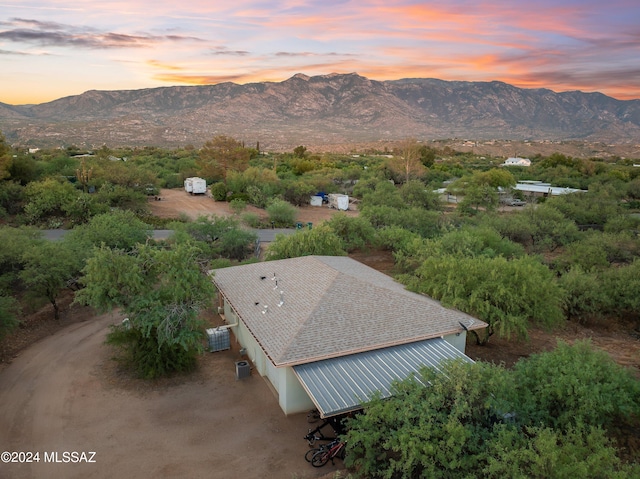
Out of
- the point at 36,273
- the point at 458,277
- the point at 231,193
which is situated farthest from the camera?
the point at 231,193

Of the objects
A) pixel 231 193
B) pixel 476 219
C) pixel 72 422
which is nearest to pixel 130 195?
pixel 231 193

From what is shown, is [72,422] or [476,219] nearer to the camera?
[72,422]

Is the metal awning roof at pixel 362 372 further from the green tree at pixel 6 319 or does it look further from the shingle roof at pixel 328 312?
the green tree at pixel 6 319

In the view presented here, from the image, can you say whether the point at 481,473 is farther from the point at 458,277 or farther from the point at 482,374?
the point at 458,277

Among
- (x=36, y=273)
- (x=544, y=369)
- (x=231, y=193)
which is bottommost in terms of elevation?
(x=231, y=193)

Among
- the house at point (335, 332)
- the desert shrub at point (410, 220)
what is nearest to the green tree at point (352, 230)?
the desert shrub at point (410, 220)

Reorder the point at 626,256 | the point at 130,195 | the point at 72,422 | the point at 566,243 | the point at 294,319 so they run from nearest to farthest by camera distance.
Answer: the point at 72,422, the point at 294,319, the point at 626,256, the point at 566,243, the point at 130,195

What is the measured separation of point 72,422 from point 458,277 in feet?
47.6

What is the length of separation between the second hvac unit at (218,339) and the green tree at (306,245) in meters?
8.01

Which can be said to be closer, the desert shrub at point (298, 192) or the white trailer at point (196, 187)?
the desert shrub at point (298, 192)

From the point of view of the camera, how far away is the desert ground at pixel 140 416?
12.5 m

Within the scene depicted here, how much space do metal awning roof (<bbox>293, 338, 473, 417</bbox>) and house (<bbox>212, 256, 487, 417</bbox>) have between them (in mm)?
27

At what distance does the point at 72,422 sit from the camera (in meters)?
14.3

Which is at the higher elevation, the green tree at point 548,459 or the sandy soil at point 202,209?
the green tree at point 548,459
